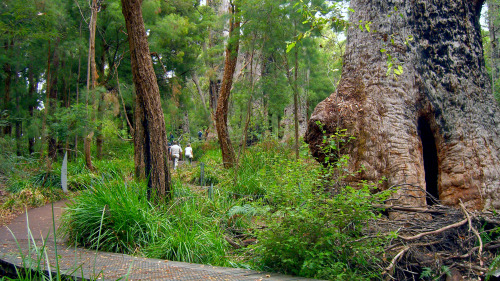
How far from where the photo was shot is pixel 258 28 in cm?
1039

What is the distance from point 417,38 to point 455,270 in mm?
3749

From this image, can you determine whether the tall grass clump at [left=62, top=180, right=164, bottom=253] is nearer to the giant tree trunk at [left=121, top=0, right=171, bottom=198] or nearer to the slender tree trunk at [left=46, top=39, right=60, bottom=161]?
the giant tree trunk at [left=121, top=0, right=171, bottom=198]

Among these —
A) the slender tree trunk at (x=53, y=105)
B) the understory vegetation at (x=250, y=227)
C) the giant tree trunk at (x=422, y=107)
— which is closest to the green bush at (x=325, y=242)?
the understory vegetation at (x=250, y=227)

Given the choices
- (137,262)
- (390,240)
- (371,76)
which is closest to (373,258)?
(390,240)

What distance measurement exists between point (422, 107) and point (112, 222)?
4818mm

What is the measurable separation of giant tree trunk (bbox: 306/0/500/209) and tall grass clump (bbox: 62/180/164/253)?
2824 millimetres

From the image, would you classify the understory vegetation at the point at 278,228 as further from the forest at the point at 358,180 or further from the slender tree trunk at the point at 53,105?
the slender tree trunk at the point at 53,105

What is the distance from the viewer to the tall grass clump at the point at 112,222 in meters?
5.24

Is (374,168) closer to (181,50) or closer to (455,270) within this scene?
(455,270)

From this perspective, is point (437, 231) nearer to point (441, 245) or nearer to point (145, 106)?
point (441, 245)

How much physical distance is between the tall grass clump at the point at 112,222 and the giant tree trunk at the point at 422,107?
2.82 meters

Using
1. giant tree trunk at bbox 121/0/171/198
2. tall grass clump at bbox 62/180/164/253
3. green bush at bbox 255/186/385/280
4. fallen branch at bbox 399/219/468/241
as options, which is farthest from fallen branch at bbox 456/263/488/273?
giant tree trunk at bbox 121/0/171/198

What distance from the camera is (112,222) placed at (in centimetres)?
539

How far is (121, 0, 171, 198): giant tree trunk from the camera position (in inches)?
270
